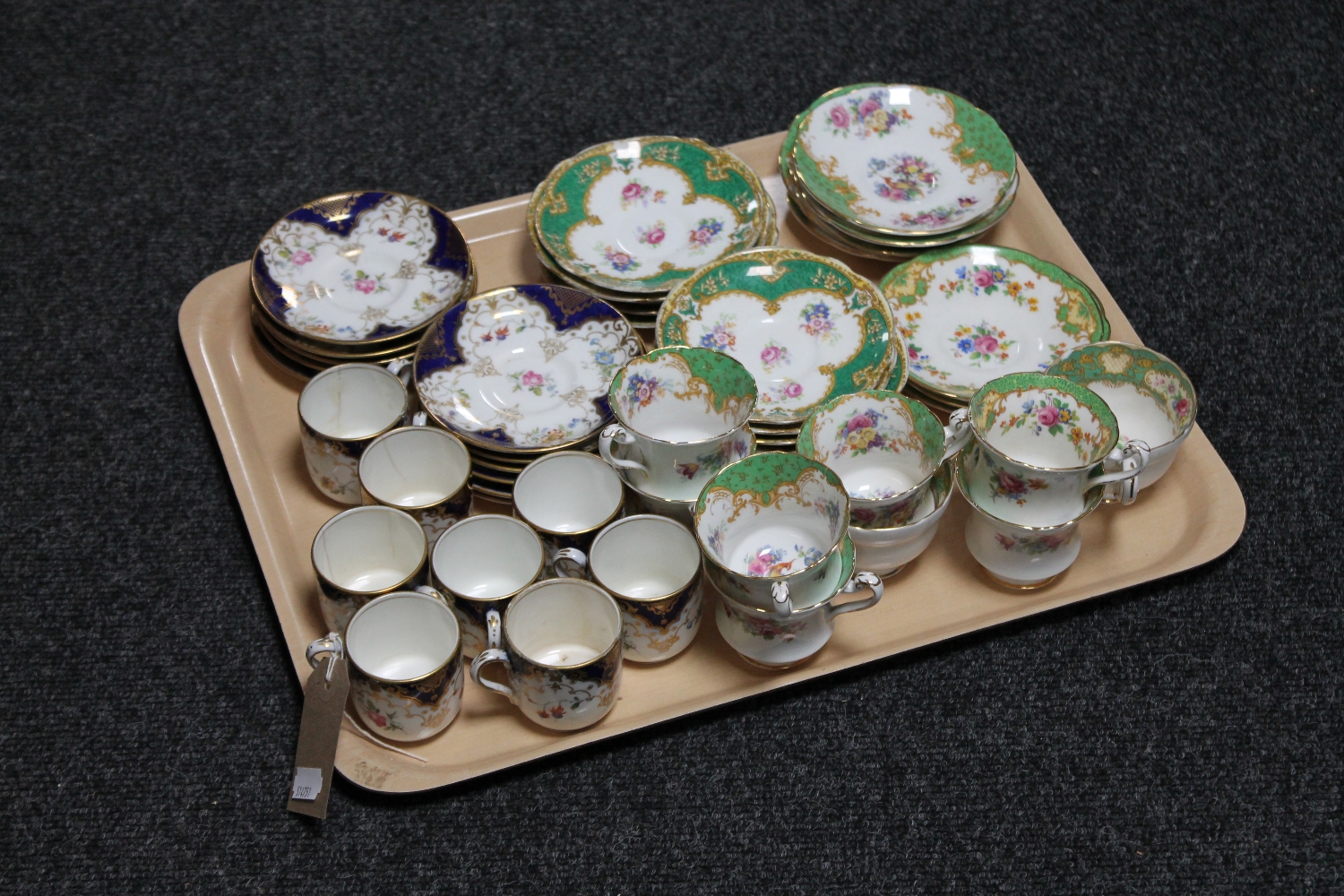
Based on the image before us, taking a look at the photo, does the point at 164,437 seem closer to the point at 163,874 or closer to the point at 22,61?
the point at 163,874

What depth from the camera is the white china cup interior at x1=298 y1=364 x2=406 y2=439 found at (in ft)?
4.96

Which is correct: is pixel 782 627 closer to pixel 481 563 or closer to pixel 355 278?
pixel 481 563

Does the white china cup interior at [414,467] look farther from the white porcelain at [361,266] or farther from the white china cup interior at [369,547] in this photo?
the white porcelain at [361,266]

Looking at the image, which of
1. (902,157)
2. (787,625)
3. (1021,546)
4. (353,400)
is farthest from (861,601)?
(902,157)

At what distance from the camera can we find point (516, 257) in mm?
1762

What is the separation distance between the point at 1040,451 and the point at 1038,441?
0.01 meters

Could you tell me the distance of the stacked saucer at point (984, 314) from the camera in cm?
158

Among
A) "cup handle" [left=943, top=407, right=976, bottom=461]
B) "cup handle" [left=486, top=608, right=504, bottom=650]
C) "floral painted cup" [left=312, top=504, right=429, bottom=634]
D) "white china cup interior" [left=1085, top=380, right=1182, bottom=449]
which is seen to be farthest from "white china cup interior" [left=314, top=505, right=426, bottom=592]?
"white china cup interior" [left=1085, top=380, right=1182, bottom=449]

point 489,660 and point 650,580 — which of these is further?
point 650,580

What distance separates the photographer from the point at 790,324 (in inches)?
63.0

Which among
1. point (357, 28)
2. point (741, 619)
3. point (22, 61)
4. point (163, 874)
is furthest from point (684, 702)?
point (22, 61)

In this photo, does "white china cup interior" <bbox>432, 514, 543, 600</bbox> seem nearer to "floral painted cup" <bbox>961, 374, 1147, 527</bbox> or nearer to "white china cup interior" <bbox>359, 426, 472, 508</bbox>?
"white china cup interior" <bbox>359, 426, 472, 508</bbox>

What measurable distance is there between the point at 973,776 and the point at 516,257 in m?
0.90

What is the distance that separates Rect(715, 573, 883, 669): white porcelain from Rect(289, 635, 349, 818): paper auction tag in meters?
0.39
